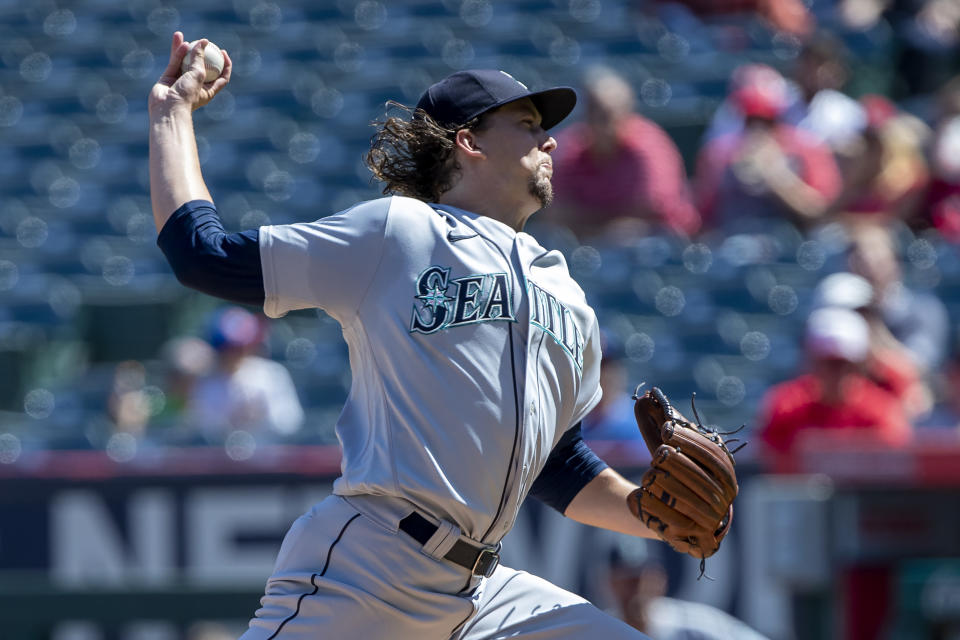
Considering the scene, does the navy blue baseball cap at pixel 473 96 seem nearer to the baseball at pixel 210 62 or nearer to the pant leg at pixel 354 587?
the baseball at pixel 210 62

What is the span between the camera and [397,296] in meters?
2.73

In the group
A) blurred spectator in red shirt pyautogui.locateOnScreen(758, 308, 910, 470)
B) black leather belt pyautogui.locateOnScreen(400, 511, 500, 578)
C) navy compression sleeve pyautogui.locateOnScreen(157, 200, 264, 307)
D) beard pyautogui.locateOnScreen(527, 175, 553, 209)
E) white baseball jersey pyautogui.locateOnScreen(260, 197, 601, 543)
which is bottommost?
blurred spectator in red shirt pyautogui.locateOnScreen(758, 308, 910, 470)

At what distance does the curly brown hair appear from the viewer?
116 inches

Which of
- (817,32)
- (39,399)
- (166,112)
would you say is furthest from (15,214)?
(166,112)

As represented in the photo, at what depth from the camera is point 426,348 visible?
2725mm

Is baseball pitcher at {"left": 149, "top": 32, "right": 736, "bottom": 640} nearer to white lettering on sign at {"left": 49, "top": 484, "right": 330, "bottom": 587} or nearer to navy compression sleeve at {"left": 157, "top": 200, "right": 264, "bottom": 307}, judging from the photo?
navy compression sleeve at {"left": 157, "top": 200, "right": 264, "bottom": 307}

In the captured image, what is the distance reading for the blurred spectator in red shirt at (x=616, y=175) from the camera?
7.37 m

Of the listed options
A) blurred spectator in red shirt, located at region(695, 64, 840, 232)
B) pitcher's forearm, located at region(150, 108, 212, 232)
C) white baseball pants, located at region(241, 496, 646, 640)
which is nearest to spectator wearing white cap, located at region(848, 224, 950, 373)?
blurred spectator in red shirt, located at region(695, 64, 840, 232)

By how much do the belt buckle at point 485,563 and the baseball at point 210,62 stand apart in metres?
1.05

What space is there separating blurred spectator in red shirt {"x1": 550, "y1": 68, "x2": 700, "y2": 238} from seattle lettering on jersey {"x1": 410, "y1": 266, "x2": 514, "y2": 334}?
4.64m

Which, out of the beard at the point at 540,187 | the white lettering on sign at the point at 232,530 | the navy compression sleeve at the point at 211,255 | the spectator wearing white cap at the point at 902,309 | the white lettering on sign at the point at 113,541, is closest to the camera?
the navy compression sleeve at the point at 211,255

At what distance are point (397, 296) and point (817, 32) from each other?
256 inches

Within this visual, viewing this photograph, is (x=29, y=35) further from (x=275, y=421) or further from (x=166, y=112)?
(x=166, y=112)

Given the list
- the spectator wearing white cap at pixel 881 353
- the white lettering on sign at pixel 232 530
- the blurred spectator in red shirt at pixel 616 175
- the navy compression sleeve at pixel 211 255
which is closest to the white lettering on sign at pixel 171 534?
the white lettering on sign at pixel 232 530
